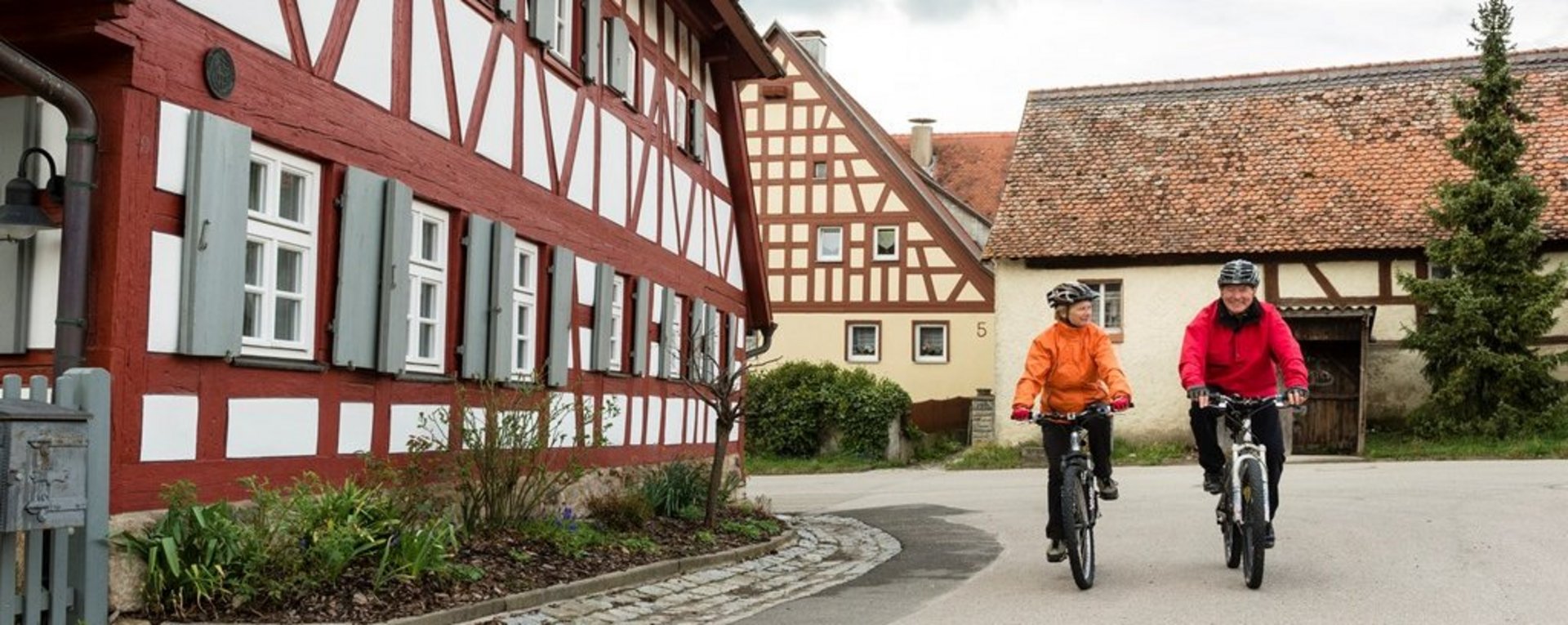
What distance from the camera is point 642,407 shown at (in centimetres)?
1675

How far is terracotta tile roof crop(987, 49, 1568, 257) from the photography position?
29844 millimetres

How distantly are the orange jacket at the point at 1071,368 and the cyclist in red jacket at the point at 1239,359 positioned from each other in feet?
1.53

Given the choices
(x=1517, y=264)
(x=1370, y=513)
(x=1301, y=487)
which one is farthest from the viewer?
(x=1517, y=264)

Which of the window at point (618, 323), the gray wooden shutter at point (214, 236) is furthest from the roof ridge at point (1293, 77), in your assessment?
the gray wooden shutter at point (214, 236)

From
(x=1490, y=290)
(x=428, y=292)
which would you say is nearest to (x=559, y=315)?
(x=428, y=292)

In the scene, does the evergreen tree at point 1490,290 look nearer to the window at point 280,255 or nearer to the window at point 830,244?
the window at point 830,244

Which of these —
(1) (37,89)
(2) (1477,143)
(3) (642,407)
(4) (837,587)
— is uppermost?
(2) (1477,143)

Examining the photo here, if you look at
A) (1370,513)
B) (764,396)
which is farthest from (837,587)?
(764,396)

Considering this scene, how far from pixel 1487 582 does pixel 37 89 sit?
8.25 m

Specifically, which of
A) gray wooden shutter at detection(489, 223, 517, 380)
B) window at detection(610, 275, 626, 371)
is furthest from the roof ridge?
gray wooden shutter at detection(489, 223, 517, 380)

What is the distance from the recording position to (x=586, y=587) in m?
9.67

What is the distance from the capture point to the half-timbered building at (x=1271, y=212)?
28828 millimetres

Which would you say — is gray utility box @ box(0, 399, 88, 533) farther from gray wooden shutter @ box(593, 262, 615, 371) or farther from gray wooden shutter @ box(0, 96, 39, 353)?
gray wooden shutter @ box(593, 262, 615, 371)

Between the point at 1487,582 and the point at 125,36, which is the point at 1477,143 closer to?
the point at 1487,582
